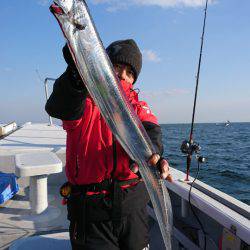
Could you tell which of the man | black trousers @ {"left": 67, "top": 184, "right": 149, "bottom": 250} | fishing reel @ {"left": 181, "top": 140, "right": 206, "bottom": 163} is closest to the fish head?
the man

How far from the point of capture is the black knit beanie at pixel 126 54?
105 inches

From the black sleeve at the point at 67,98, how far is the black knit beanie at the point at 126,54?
68cm

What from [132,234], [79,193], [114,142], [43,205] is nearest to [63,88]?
[114,142]

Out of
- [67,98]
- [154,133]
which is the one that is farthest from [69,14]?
[154,133]

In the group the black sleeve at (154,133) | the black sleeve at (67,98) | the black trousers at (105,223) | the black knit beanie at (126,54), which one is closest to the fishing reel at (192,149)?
the black sleeve at (154,133)

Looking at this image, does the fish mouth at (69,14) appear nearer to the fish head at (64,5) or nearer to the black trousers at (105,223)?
the fish head at (64,5)

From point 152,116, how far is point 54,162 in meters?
2.52

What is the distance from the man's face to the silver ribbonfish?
30.7 inches

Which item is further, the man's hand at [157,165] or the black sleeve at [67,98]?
the man's hand at [157,165]

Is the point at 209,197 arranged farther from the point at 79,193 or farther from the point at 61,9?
the point at 61,9

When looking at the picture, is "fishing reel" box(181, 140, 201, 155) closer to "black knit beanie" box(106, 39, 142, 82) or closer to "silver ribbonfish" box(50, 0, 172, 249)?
"black knit beanie" box(106, 39, 142, 82)

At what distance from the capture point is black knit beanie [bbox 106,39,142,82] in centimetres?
267

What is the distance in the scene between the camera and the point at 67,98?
6.96ft

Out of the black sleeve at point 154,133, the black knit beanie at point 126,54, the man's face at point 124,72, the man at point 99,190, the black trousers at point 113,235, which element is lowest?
the black trousers at point 113,235
